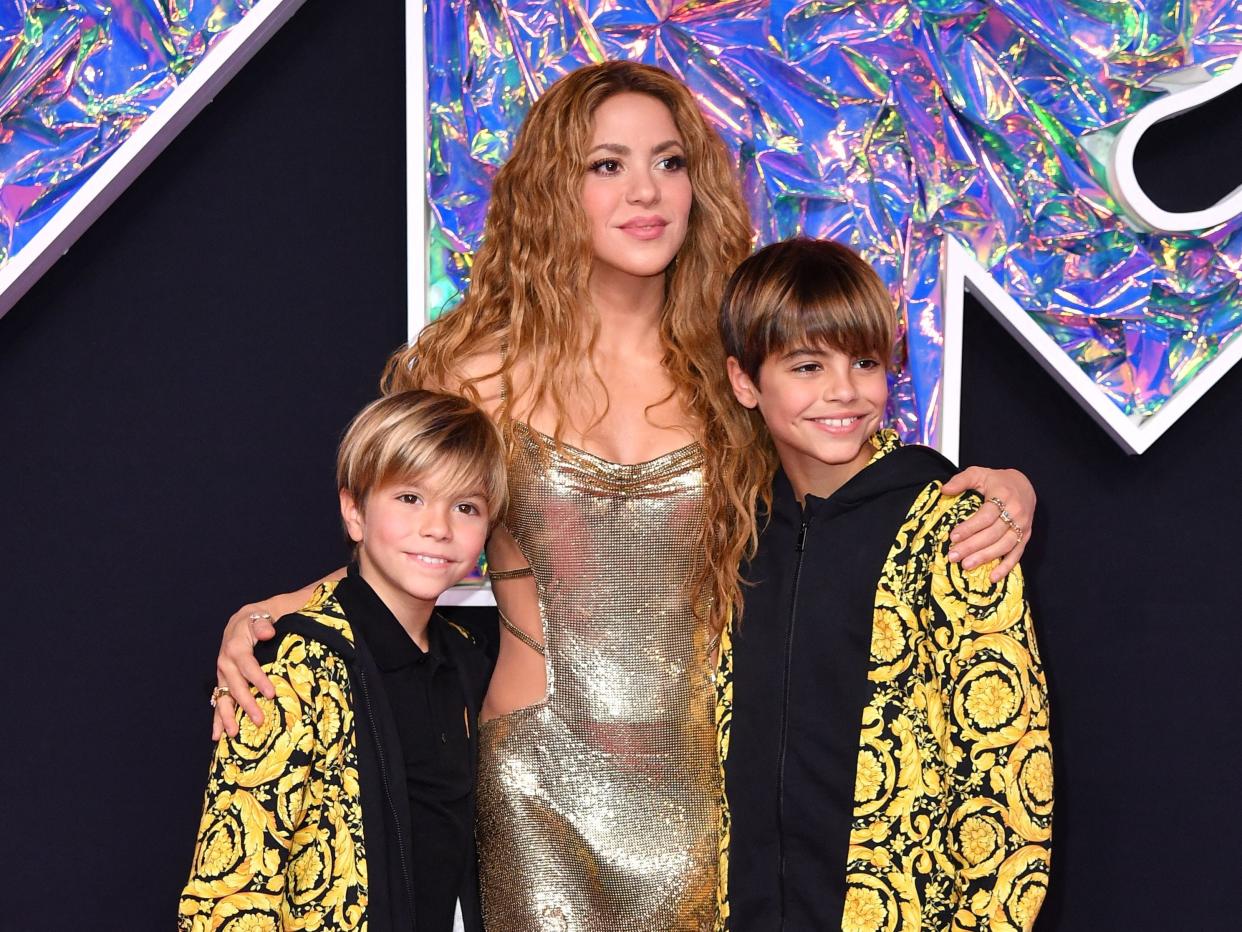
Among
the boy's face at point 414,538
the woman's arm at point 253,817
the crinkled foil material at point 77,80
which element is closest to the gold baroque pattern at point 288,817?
the woman's arm at point 253,817

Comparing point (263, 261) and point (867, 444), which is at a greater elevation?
point (263, 261)

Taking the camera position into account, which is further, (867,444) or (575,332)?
(575,332)

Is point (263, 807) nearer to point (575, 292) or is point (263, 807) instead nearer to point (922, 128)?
point (575, 292)

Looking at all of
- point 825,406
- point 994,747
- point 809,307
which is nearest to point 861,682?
point 994,747

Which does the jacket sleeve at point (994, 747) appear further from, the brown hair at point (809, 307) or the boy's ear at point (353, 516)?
the boy's ear at point (353, 516)

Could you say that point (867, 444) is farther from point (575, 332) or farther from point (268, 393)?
point (268, 393)

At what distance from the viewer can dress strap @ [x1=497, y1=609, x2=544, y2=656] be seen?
1.87 metres

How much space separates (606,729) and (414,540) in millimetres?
395

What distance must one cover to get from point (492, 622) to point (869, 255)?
961 millimetres

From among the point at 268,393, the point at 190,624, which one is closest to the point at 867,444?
the point at 268,393

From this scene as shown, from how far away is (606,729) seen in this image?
5.97ft

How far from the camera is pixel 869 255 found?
7.67ft

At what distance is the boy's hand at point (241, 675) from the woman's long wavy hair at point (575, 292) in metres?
0.47

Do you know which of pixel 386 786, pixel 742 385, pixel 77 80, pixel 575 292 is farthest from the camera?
pixel 77 80
